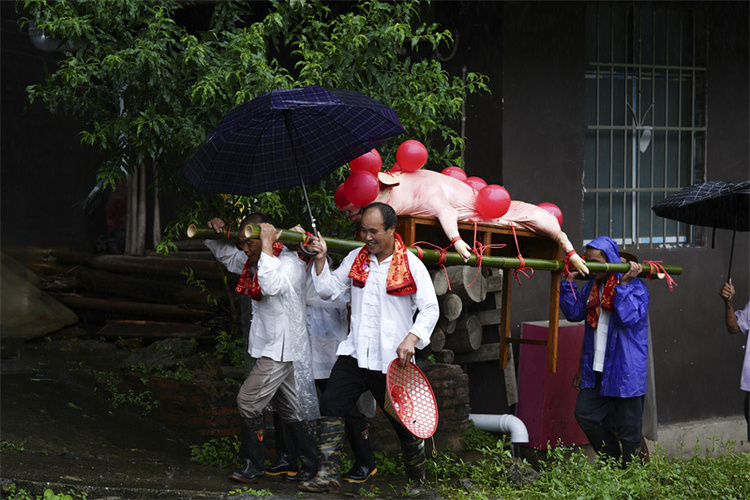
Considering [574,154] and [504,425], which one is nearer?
[504,425]

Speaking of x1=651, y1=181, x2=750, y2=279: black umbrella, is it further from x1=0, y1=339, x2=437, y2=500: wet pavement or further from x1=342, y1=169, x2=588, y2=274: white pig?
x1=0, y1=339, x2=437, y2=500: wet pavement

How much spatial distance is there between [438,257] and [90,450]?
109 inches

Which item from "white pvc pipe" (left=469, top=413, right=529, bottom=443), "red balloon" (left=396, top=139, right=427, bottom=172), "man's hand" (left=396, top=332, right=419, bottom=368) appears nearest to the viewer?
"man's hand" (left=396, top=332, right=419, bottom=368)

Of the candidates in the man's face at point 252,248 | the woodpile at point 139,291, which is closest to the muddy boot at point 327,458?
the man's face at point 252,248

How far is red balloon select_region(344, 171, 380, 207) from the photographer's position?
17.4 ft

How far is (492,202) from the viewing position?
18.4 feet

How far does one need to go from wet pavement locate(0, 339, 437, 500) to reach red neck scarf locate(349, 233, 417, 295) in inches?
50.9

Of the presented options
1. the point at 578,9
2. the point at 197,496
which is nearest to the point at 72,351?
the point at 197,496

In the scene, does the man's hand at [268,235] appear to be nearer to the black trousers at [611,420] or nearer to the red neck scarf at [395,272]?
the red neck scarf at [395,272]

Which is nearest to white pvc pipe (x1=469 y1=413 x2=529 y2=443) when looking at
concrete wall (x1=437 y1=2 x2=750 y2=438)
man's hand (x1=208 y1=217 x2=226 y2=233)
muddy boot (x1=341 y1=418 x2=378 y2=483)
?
concrete wall (x1=437 y1=2 x2=750 y2=438)

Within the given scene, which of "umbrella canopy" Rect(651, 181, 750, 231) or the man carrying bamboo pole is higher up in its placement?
"umbrella canopy" Rect(651, 181, 750, 231)

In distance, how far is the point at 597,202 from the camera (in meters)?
8.33

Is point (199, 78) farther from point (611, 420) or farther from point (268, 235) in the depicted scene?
point (611, 420)

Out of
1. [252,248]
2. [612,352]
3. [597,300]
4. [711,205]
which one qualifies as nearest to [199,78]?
[252,248]
